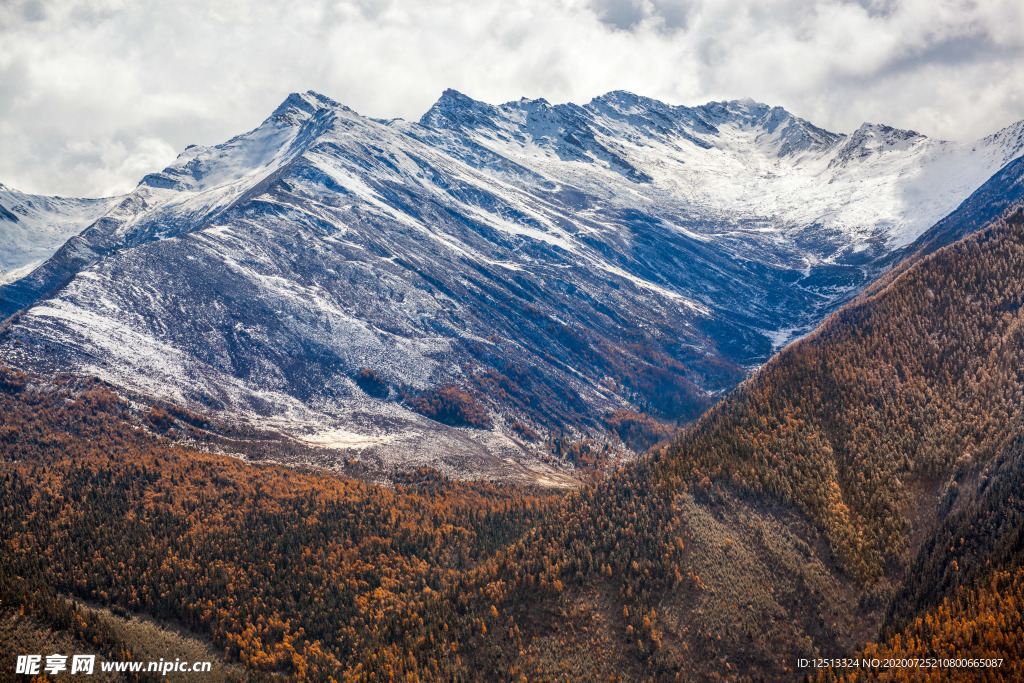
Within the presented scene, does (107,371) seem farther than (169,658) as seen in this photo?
Yes

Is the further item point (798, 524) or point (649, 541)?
point (649, 541)

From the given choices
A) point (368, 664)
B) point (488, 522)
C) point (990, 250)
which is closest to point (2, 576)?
point (368, 664)

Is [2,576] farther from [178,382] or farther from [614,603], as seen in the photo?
[178,382]

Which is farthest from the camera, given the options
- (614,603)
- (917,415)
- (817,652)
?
(917,415)

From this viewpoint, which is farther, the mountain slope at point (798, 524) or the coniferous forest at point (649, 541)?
the mountain slope at point (798, 524)

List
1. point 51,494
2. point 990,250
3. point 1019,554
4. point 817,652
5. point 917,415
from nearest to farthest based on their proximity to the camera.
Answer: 1. point 1019,554
2. point 817,652
3. point 917,415
4. point 51,494
5. point 990,250

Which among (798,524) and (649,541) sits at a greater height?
(798,524)

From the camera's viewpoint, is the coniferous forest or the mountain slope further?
the mountain slope

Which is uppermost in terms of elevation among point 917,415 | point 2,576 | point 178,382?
point 178,382
